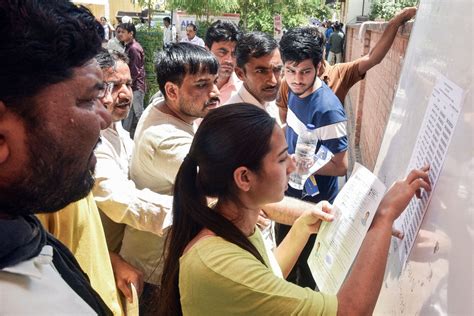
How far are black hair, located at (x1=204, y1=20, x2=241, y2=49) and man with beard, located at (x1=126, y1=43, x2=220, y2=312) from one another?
1936 mm

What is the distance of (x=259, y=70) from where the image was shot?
3.15 metres

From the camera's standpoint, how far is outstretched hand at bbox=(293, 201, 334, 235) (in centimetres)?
162

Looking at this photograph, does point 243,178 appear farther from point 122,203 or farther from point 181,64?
point 181,64

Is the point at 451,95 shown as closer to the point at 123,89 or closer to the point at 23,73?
the point at 23,73

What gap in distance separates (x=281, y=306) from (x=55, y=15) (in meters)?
0.81

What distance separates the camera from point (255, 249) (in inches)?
56.2

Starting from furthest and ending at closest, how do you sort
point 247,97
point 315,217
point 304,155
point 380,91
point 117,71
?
1. point 380,91
2. point 247,97
3. point 304,155
4. point 117,71
5. point 315,217

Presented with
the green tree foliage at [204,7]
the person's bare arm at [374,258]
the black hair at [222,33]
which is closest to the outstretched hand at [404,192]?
the person's bare arm at [374,258]

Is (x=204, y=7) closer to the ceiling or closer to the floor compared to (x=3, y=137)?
closer to the floor

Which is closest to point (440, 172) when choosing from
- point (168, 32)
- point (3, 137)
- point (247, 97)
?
point (3, 137)

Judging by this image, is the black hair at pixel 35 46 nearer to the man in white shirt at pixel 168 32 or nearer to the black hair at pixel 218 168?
the black hair at pixel 218 168

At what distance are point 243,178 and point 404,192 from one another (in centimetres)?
46

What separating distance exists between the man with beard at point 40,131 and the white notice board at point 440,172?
2.40 feet

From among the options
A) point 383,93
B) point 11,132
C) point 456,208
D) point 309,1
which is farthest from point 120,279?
point 309,1
